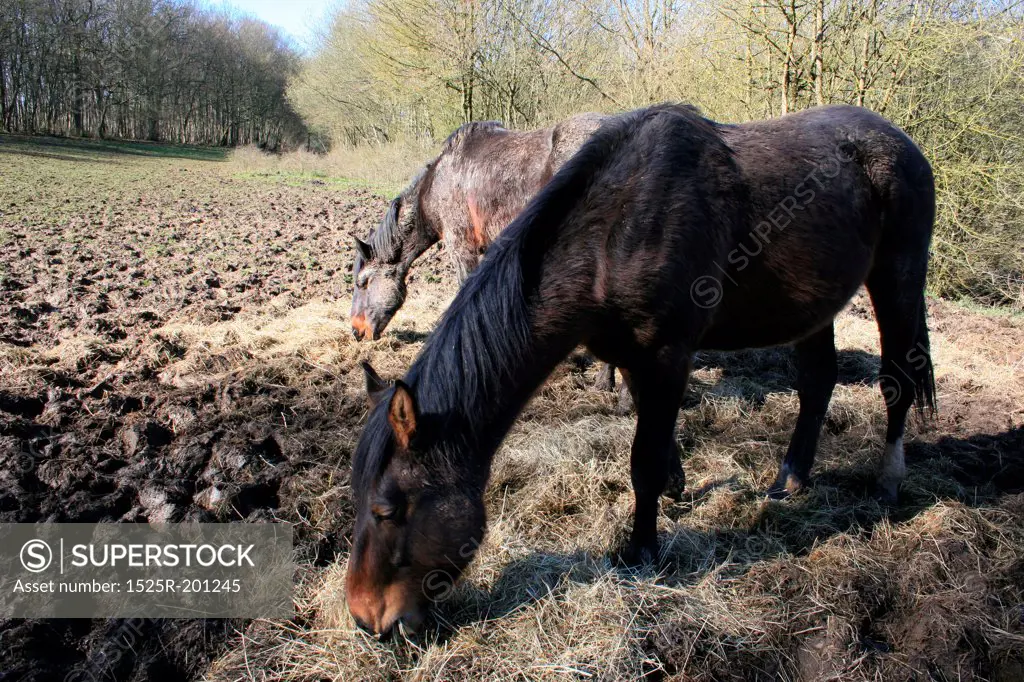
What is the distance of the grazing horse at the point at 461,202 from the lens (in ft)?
16.3

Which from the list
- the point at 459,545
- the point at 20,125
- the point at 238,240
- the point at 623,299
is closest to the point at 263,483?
the point at 459,545

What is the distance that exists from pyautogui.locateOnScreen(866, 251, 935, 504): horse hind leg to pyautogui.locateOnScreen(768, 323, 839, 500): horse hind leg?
301mm

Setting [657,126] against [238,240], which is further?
[238,240]

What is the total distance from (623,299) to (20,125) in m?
50.0

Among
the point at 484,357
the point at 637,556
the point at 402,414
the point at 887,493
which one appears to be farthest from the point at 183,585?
the point at 887,493

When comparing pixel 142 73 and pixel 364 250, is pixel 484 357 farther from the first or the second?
pixel 142 73

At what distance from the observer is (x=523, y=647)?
7.82 ft

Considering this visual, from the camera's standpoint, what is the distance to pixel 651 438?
275cm

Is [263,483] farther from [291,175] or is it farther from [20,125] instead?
[20,125]

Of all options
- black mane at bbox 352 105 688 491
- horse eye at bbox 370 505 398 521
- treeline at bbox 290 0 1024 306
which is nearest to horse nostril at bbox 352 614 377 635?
horse eye at bbox 370 505 398 521

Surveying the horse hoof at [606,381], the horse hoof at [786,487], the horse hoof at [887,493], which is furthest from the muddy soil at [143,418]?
the horse hoof at [887,493]

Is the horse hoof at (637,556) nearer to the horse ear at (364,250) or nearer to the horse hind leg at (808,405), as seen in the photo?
the horse hind leg at (808,405)

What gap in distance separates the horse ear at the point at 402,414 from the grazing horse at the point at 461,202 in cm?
295

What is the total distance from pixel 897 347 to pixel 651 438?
1.87 m
